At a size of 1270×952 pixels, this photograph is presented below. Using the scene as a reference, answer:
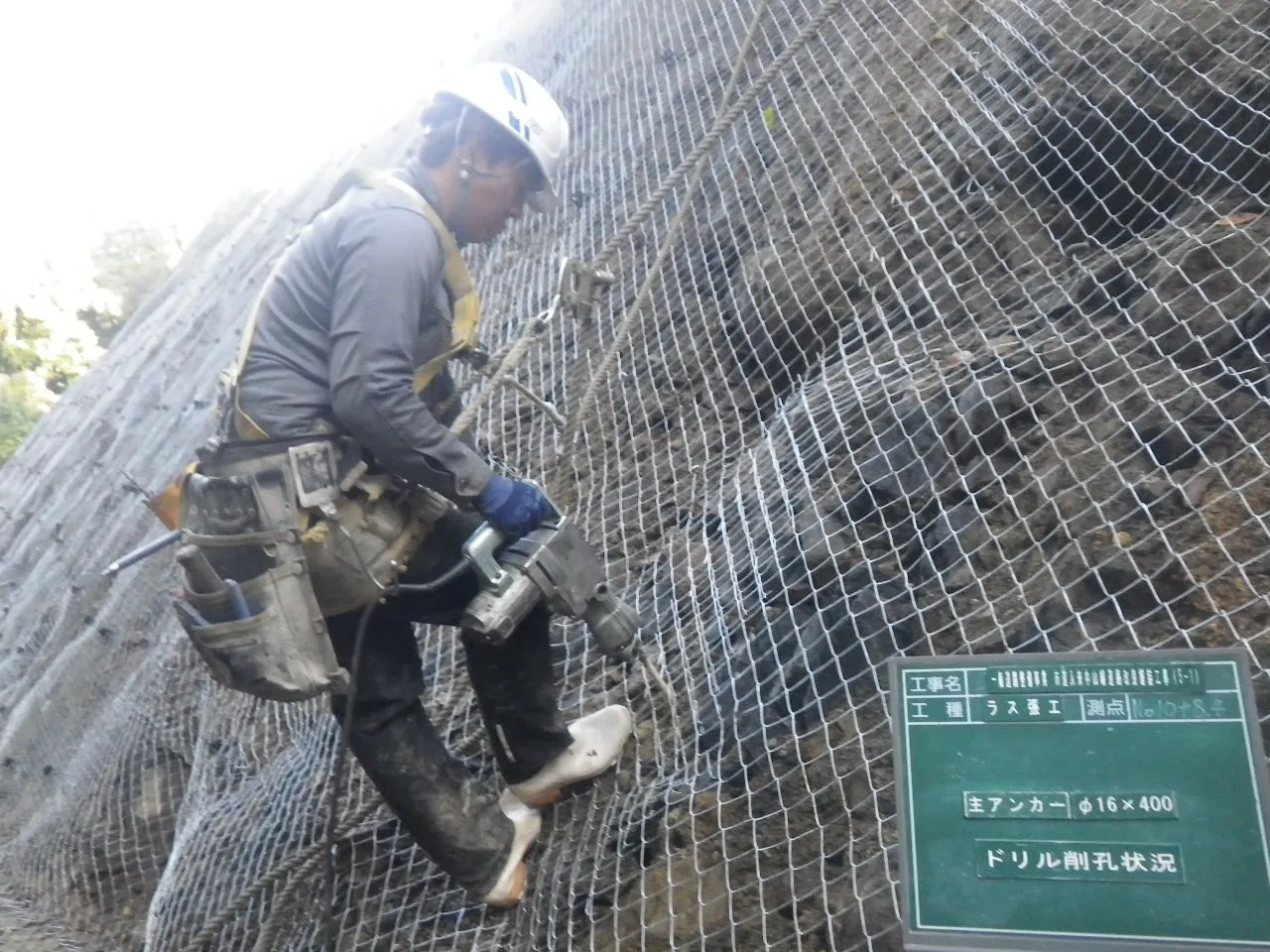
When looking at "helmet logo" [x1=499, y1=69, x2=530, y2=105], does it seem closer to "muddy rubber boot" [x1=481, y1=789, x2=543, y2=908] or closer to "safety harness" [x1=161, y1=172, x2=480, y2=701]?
"safety harness" [x1=161, y1=172, x2=480, y2=701]

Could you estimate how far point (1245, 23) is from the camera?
3039 millimetres

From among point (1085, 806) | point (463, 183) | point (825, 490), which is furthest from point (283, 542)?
point (1085, 806)

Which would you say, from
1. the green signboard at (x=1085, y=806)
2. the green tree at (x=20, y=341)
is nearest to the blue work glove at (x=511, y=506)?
the green signboard at (x=1085, y=806)

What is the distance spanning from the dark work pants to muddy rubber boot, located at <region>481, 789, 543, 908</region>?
0.9 inches

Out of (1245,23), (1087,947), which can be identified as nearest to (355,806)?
(1087,947)

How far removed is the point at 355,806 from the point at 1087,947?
2562mm

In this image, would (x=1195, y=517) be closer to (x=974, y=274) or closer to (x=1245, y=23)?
(x=974, y=274)

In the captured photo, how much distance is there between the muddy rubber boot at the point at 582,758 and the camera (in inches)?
111

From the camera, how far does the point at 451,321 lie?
104 inches

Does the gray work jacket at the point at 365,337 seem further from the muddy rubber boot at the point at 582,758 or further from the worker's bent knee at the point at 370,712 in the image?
the muddy rubber boot at the point at 582,758

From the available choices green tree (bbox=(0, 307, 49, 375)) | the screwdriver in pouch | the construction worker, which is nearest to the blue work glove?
the construction worker

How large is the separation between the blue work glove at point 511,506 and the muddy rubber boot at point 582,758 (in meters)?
0.61

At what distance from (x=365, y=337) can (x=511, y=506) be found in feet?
1.59

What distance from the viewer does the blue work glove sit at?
2.53 meters
